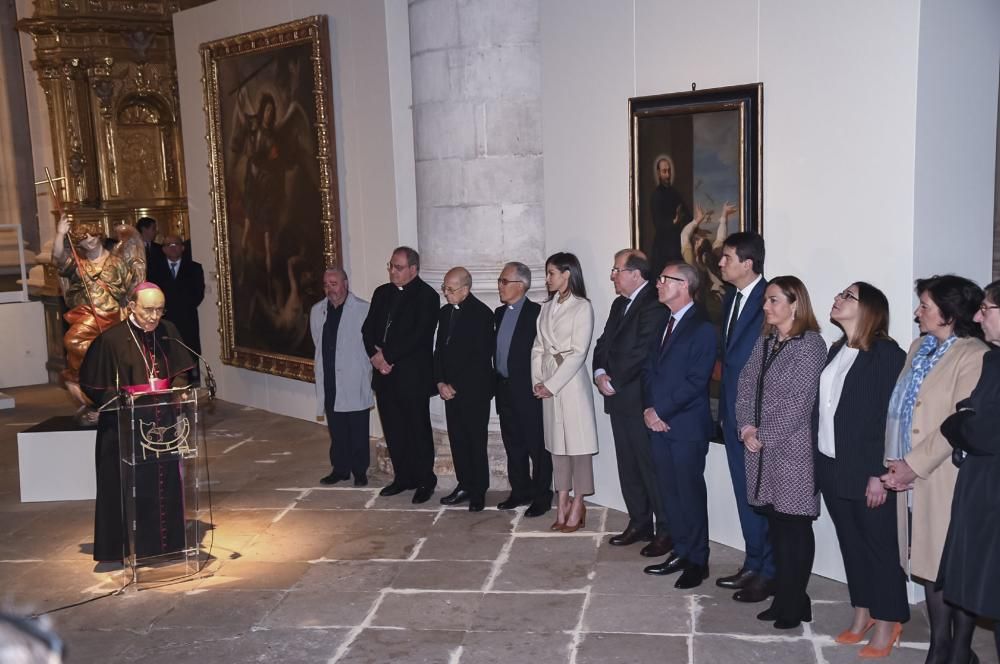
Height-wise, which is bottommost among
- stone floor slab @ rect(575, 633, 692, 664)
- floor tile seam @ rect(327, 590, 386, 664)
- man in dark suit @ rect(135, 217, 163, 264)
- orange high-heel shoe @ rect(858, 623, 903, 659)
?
floor tile seam @ rect(327, 590, 386, 664)

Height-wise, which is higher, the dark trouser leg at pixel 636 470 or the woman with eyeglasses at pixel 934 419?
the woman with eyeglasses at pixel 934 419

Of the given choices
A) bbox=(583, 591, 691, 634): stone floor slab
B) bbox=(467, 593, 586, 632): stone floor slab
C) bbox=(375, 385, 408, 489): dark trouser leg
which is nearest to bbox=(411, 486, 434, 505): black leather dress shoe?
bbox=(375, 385, 408, 489): dark trouser leg

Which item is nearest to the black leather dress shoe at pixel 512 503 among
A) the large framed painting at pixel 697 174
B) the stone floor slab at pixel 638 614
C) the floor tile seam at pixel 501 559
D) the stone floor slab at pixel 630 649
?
the floor tile seam at pixel 501 559

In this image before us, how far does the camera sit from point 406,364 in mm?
8453

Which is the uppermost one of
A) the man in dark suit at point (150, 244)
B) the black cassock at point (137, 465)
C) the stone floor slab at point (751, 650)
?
the man in dark suit at point (150, 244)

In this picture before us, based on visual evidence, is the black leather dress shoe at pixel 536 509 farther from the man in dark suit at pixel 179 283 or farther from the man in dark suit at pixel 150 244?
the man in dark suit at pixel 150 244

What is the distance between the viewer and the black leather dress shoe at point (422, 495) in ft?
27.6

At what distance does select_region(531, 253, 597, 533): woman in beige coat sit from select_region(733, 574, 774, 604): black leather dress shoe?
4.93 feet

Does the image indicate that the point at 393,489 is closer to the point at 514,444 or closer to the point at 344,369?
the point at 344,369

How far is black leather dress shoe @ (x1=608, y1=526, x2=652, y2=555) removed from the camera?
7.31 m

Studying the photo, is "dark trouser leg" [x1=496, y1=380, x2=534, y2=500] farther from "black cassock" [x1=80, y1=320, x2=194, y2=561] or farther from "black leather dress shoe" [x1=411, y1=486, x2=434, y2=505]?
"black cassock" [x1=80, y1=320, x2=194, y2=561]

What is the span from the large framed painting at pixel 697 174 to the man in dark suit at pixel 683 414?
0.41 metres

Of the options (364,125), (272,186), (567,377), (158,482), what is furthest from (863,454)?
(272,186)

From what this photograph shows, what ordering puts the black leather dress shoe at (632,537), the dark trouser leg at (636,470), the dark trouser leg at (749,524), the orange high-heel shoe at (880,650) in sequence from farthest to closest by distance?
1. the black leather dress shoe at (632,537)
2. the dark trouser leg at (636,470)
3. the dark trouser leg at (749,524)
4. the orange high-heel shoe at (880,650)
